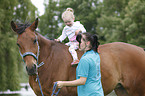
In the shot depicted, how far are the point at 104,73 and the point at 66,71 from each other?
96cm

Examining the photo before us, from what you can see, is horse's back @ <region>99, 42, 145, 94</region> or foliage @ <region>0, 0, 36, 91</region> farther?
foliage @ <region>0, 0, 36, 91</region>

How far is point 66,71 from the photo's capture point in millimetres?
4676

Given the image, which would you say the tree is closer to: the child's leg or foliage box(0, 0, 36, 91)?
foliage box(0, 0, 36, 91)

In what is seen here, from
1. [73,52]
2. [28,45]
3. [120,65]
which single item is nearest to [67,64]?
[73,52]

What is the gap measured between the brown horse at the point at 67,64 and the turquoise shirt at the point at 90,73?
1638mm

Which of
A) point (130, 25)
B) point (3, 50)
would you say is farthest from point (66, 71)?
point (130, 25)

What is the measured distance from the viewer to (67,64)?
477 centimetres

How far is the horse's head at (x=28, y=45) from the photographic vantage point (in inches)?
160

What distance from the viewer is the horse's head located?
4.05 metres

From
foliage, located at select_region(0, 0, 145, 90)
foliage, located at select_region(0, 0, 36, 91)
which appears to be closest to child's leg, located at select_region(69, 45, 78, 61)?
foliage, located at select_region(0, 0, 145, 90)

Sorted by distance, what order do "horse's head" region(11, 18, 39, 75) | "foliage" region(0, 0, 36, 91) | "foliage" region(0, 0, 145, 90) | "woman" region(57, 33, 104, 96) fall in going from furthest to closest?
"foliage" region(0, 0, 145, 90) < "foliage" region(0, 0, 36, 91) < "horse's head" region(11, 18, 39, 75) < "woman" region(57, 33, 104, 96)

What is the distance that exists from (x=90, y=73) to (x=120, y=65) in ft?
8.96

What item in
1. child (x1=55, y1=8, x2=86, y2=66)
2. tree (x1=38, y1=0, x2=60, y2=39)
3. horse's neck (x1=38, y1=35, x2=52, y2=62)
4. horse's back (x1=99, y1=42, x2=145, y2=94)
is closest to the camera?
horse's neck (x1=38, y1=35, x2=52, y2=62)

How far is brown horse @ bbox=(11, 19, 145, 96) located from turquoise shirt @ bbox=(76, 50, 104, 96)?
5.37ft
